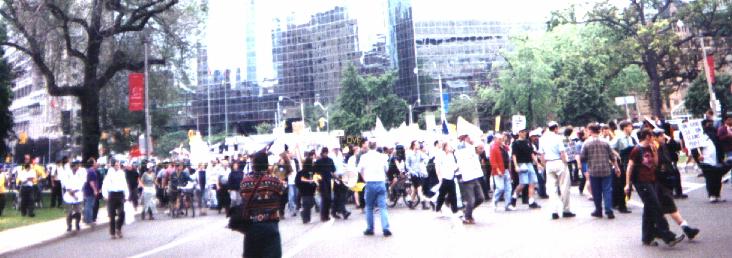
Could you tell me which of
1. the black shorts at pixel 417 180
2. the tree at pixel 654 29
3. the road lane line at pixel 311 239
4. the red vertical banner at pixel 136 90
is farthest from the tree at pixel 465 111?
the road lane line at pixel 311 239

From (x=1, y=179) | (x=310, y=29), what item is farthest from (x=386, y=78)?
(x=1, y=179)

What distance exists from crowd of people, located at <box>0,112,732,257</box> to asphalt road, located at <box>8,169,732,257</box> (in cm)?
39

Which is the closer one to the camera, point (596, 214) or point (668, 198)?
point (668, 198)

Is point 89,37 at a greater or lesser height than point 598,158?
greater

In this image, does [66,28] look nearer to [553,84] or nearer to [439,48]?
[553,84]

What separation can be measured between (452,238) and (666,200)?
11.5 feet

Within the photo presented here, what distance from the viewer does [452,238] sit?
470 inches

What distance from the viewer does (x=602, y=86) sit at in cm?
5616

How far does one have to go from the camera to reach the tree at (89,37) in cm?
2755

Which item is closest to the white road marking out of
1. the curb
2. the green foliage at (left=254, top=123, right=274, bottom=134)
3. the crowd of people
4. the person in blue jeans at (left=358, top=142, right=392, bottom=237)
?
the crowd of people

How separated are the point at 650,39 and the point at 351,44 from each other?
73205 mm

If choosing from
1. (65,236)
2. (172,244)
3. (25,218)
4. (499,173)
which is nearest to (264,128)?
(25,218)

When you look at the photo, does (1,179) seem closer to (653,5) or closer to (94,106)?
(94,106)

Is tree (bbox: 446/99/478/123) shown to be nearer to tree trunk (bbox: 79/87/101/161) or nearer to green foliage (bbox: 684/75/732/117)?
green foliage (bbox: 684/75/732/117)
